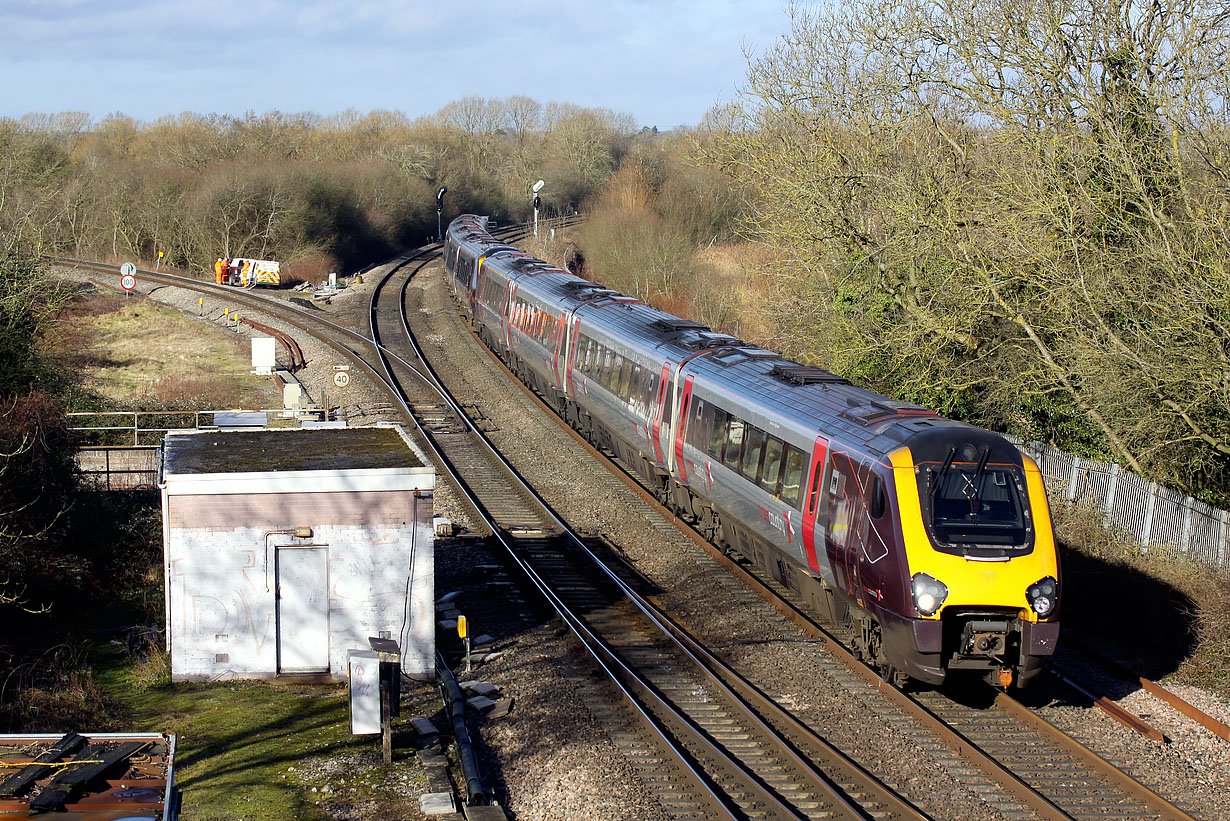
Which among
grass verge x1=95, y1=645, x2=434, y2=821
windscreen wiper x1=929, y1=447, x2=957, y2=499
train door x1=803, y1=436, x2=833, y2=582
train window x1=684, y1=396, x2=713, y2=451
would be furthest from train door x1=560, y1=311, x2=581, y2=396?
windscreen wiper x1=929, y1=447, x2=957, y2=499

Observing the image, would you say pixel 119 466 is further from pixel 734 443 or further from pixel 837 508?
pixel 837 508

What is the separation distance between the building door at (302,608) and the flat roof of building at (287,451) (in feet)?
3.29

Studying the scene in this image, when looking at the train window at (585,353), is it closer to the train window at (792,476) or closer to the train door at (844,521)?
the train window at (792,476)

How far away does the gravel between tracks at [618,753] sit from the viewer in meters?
8.66

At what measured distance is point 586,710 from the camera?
1023cm

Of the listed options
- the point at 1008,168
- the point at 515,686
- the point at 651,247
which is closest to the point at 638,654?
the point at 515,686

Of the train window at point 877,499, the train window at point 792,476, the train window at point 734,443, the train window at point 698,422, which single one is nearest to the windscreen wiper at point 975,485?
the train window at point 877,499

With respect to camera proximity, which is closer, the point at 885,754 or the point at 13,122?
the point at 885,754

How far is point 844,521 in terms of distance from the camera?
10.9 m

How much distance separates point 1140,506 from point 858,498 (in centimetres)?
666

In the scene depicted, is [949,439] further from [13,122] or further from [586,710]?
[13,122]

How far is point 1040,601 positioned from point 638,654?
13.8 ft

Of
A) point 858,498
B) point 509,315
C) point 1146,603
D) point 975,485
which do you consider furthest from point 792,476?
point 509,315

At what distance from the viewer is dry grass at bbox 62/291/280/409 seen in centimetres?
2489
